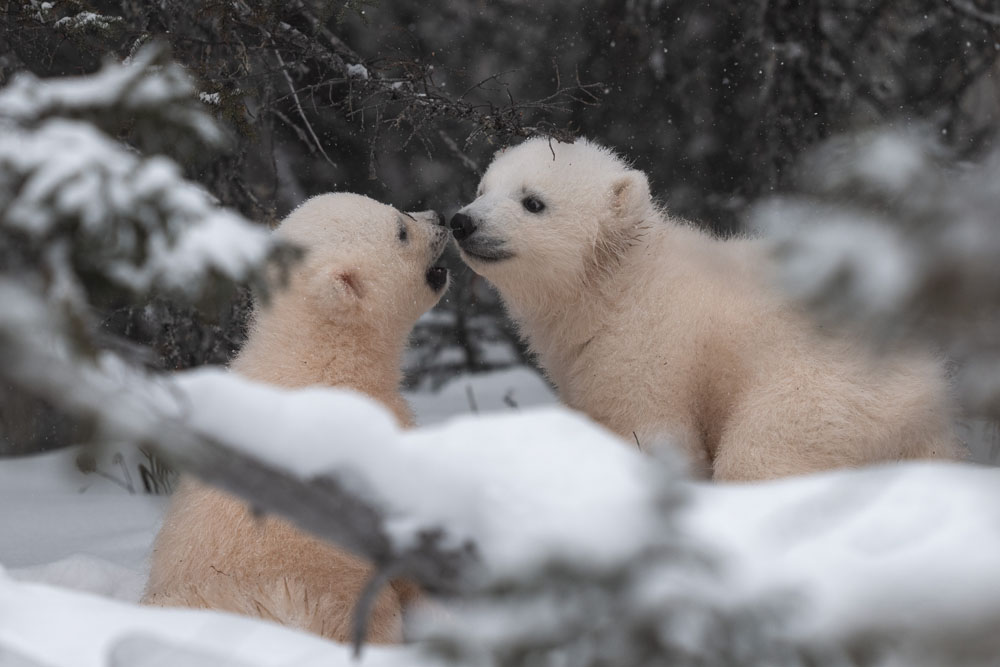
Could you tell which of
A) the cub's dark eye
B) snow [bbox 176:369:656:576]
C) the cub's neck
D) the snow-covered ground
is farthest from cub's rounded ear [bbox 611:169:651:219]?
snow [bbox 176:369:656:576]

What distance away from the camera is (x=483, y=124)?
149 inches

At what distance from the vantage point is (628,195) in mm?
4074

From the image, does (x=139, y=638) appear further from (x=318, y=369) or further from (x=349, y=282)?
(x=349, y=282)

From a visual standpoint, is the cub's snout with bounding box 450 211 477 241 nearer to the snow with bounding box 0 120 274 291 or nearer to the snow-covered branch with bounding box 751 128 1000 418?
the snow with bounding box 0 120 274 291

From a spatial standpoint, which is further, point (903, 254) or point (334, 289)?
point (334, 289)

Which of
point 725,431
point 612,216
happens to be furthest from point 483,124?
point 725,431

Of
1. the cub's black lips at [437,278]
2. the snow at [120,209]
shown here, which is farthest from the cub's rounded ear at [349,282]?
the snow at [120,209]

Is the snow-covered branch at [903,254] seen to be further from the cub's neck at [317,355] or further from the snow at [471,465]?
the cub's neck at [317,355]

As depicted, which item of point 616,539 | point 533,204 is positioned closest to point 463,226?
point 533,204

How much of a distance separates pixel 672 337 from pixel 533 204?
0.82 metres

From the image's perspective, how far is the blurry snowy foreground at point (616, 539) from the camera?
1.39 metres

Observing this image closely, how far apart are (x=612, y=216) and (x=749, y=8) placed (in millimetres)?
3332

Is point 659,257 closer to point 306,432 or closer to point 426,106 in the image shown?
point 426,106

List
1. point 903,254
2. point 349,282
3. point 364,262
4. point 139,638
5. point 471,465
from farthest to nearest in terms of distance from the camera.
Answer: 1. point 364,262
2. point 349,282
3. point 139,638
4. point 471,465
5. point 903,254
